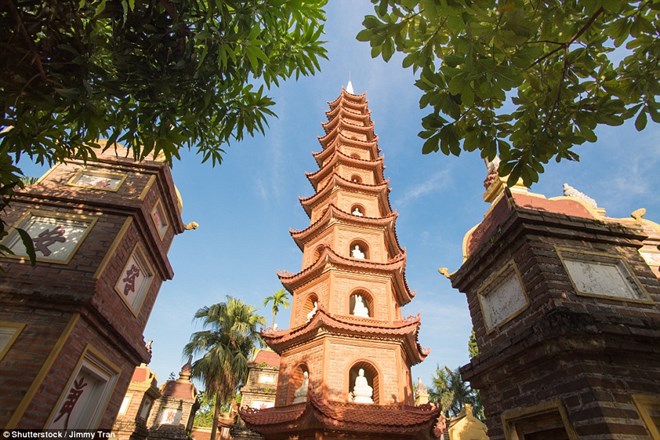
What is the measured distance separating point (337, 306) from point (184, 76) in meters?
11.4

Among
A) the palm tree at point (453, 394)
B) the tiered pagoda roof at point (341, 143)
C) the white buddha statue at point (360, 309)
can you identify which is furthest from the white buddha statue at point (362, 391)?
the palm tree at point (453, 394)

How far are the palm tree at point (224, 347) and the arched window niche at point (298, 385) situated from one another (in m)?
8.21

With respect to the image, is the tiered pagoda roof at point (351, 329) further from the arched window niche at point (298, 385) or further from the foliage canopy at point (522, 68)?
the foliage canopy at point (522, 68)

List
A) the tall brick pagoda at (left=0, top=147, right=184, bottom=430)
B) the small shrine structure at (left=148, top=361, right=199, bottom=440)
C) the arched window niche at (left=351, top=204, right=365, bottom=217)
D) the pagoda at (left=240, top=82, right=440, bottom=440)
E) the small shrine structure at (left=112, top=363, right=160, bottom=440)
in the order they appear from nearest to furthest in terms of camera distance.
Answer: the tall brick pagoda at (left=0, top=147, right=184, bottom=430)
the pagoda at (left=240, top=82, right=440, bottom=440)
the arched window niche at (left=351, top=204, right=365, bottom=217)
the small shrine structure at (left=112, top=363, right=160, bottom=440)
the small shrine structure at (left=148, top=361, right=199, bottom=440)

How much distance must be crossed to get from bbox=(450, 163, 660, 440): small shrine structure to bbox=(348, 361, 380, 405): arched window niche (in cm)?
664

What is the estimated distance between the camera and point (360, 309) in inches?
551

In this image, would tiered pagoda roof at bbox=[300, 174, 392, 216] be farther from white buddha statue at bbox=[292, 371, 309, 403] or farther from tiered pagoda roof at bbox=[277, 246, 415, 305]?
white buddha statue at bbox=[292, 371, 309, 403]

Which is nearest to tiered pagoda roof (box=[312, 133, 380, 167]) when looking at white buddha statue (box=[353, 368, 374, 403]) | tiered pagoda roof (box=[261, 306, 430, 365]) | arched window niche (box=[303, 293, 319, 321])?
arched window niche (box=[303, 293, 319, 321])

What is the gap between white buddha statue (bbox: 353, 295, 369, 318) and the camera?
1388cm

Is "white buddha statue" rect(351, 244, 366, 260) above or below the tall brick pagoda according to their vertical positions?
above

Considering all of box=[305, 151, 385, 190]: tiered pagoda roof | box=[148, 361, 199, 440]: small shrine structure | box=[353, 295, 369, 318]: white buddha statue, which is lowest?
box=[148, 361, 199, 440]: small shrine structure

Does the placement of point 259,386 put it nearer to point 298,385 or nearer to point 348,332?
point 298,385

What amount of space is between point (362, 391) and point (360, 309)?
10.2 ft

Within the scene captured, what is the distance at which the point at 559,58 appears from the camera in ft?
11.6
